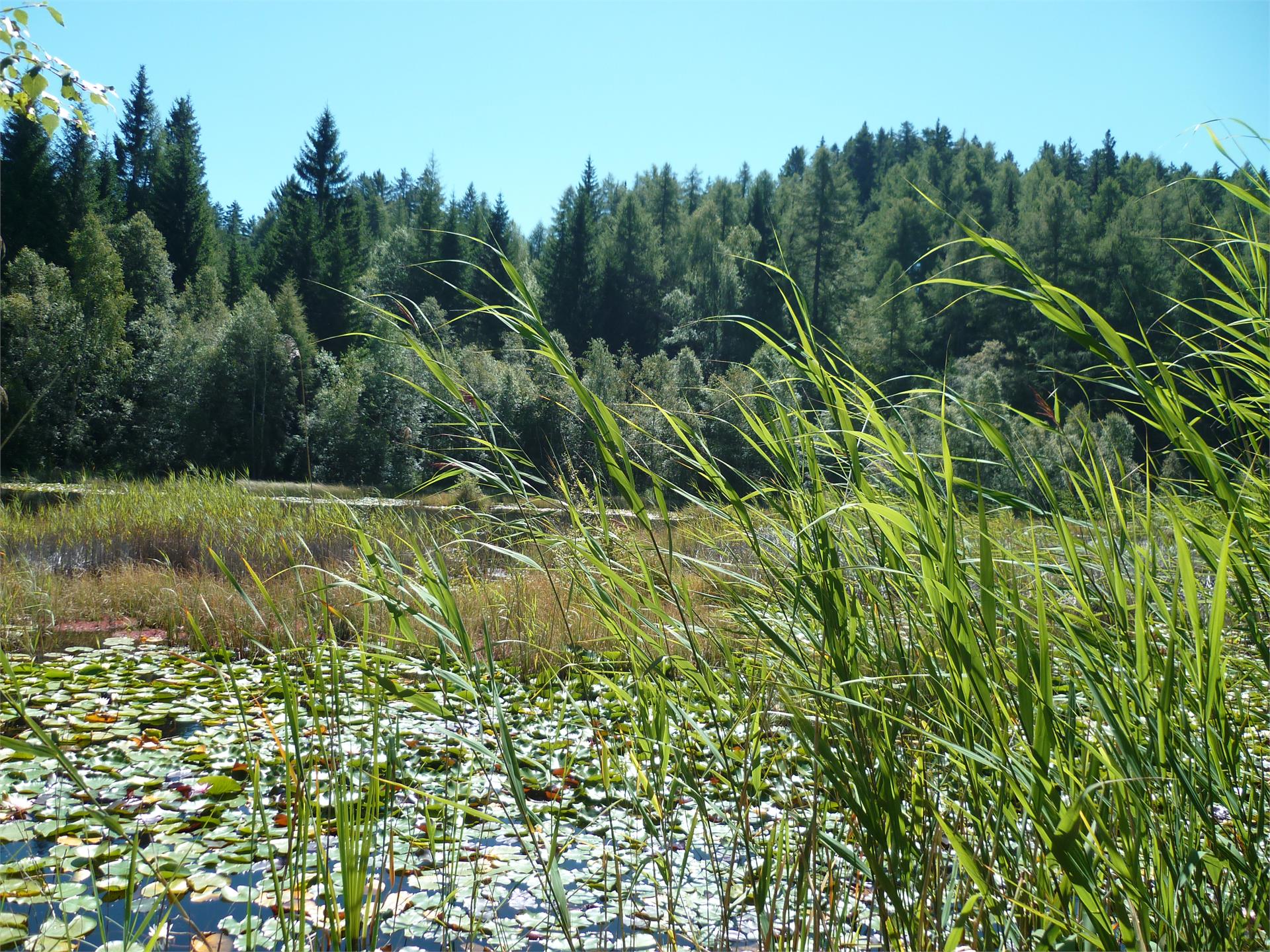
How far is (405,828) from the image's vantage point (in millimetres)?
2439

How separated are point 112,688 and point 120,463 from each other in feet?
77.7

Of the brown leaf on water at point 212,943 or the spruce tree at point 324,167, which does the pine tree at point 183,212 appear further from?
the brown leaf on water at point 212,943

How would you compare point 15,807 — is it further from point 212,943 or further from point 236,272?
point 236,272

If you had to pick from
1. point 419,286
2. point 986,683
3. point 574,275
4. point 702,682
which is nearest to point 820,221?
point 574,275

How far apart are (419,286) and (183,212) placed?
1059 centimetres

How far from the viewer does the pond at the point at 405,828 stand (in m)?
1.33

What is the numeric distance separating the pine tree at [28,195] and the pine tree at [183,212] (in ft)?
21.1

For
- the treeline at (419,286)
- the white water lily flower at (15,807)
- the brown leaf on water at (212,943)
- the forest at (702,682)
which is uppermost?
the treeline at (419,286)

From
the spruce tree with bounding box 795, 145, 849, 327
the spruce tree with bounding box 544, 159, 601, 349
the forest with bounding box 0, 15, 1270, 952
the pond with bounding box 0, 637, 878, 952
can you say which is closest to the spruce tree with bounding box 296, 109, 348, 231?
the spruce tree with bounding box 544, 159, 601, 349

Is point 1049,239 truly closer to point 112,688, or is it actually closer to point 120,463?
point 120,463

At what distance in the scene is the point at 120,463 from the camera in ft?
78.2

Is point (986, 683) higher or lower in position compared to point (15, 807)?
higher

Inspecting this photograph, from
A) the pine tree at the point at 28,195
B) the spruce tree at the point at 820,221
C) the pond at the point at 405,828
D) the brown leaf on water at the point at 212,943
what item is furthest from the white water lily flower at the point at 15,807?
the spruce tree at the point at 820,221

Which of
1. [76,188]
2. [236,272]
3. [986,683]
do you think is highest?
[76,188]
